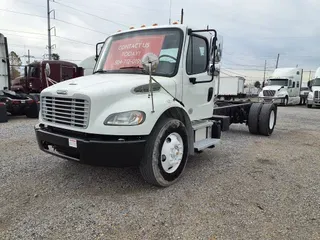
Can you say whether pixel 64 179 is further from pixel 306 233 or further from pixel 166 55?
pixel 306 233

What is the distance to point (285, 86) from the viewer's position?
24438 millimetres

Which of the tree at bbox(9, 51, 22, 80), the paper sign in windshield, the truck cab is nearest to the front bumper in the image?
the paper sign in windshield

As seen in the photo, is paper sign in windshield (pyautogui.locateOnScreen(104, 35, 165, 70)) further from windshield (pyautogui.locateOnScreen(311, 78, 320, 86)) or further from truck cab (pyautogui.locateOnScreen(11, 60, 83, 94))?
windshield (pyautogui.locateOnScreen(311, 78, 320, 86))

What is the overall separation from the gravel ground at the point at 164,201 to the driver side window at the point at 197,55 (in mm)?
1772

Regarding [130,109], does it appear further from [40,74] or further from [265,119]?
[40,74]

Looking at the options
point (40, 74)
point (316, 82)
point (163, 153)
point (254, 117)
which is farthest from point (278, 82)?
point (163, 153)

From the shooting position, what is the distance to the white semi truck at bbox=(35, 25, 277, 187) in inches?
133

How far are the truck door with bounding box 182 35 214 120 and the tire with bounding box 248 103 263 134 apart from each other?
361cm

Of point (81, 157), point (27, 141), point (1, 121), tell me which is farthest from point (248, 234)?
point (1, 121)

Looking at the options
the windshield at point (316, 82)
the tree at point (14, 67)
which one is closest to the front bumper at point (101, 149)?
the tree at point (14, 67)

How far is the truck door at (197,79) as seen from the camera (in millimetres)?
4457

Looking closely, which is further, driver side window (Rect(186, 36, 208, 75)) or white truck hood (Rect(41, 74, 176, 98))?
driver side window (Rect(186, 36, 208, 75))

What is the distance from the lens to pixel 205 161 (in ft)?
17.8

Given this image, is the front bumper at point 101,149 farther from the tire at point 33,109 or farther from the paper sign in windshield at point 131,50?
the tire at point 33,109
